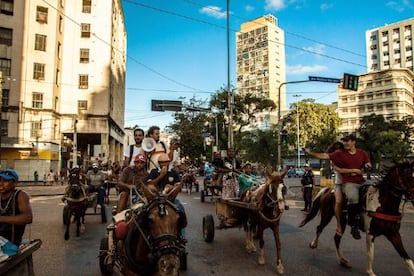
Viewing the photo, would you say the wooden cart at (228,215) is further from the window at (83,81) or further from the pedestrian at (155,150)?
the window at (83,81)

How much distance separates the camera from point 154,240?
3.15 metres

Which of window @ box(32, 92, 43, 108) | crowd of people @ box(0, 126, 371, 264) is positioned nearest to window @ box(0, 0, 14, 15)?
window @ box(32, 92, 43, 108)

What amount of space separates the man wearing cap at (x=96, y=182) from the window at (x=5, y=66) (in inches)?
1234

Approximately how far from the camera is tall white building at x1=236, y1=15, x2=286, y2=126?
115m

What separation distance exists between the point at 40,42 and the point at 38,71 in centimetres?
339

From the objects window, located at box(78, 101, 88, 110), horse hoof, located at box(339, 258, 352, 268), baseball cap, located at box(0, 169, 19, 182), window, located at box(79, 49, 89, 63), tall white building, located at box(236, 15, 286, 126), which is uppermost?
tall white building, located at box(236, 15, 286, 126)

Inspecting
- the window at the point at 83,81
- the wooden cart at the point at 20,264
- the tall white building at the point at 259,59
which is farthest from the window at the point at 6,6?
the tall white building at the point at 259,59

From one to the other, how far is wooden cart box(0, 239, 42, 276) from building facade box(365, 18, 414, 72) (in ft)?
366

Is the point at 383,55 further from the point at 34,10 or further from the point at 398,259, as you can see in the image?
the point at 398,259

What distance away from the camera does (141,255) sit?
3.53m

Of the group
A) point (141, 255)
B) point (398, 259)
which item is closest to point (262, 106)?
point (398, 259)

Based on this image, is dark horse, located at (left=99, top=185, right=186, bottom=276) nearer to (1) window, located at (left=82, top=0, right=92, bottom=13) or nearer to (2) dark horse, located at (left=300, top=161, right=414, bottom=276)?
(2) dark horse, located at (left=300, top=161, right=414, bottom=276)

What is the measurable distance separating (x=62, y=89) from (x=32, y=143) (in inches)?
331

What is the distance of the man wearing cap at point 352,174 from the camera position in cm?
656
